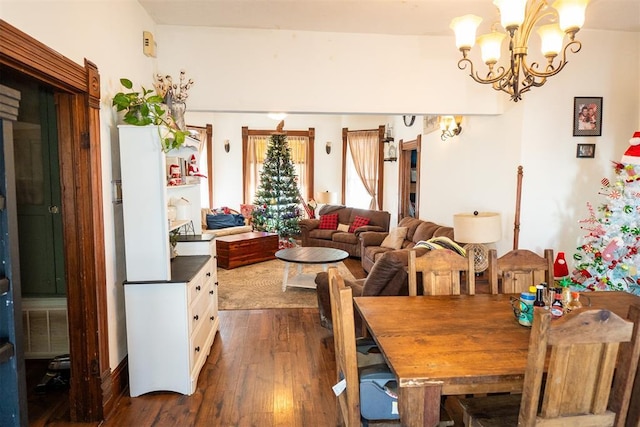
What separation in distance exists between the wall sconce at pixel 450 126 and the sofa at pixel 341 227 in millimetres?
2275

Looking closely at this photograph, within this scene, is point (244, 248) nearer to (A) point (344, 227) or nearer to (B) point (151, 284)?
(A) point (344, 227)

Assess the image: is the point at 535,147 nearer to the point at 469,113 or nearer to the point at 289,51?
the point at 469,113

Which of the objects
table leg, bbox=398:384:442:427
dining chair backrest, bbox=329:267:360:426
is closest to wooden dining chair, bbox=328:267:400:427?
dining chair backrest, bbox=329:267:360:426

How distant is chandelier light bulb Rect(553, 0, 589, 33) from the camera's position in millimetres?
2057

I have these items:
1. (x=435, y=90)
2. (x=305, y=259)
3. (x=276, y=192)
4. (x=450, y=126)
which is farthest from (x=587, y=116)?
(x=276, y=192)

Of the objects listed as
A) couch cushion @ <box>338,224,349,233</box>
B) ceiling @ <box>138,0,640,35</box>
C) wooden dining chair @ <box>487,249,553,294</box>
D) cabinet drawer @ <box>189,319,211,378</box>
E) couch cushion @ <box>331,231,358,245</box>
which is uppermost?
ceiling @ <box>138,0,640,35</box>

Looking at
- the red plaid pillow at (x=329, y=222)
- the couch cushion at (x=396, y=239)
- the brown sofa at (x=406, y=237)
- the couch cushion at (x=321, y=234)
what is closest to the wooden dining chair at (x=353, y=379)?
the brown sofa at (x=406, y=237)

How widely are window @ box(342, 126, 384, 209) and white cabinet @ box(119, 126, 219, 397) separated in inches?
252

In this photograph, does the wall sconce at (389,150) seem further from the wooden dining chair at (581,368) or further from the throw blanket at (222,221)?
the wooden dining chair at (581,368)

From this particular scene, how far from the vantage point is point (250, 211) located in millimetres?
8781

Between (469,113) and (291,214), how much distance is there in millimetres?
5019

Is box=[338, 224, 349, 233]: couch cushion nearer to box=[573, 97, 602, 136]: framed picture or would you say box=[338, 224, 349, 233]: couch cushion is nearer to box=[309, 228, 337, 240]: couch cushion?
box=[309, 228, 337, 240]: couch cushion

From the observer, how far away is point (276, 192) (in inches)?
328

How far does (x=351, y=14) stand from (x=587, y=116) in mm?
2416
